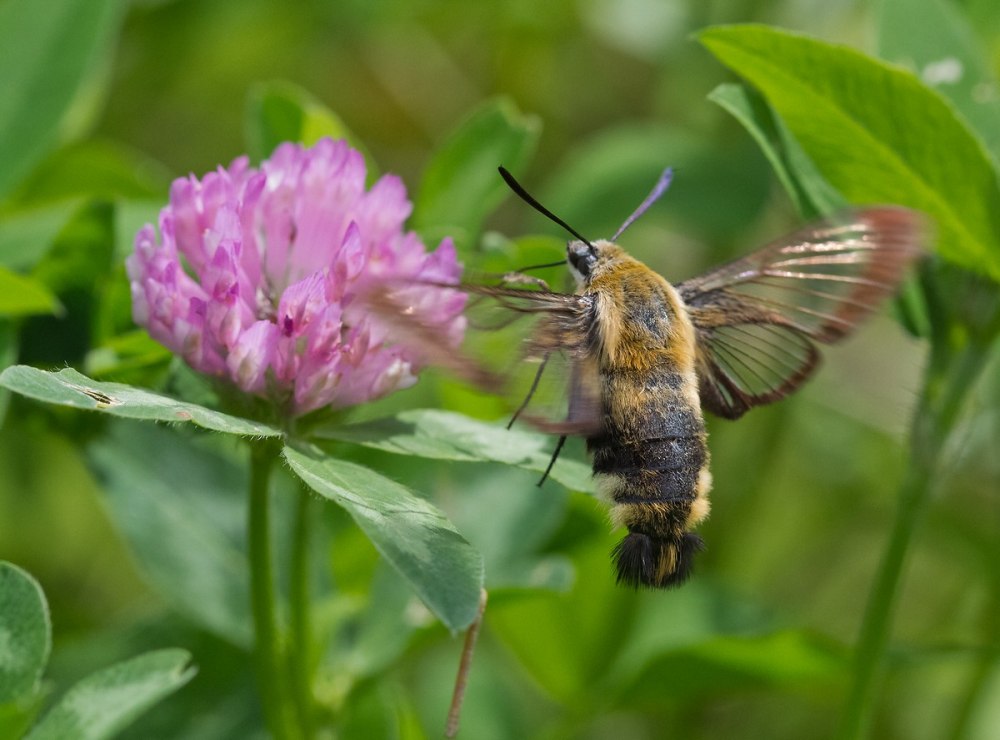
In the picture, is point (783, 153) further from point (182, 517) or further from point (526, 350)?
point (182, 517)

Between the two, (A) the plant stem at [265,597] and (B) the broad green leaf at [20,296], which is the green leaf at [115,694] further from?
(B) the broad green leaf at [20,296]

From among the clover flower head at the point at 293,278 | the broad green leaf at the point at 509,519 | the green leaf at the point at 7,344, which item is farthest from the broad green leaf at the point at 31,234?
the broad green leaf at the point at 509,519

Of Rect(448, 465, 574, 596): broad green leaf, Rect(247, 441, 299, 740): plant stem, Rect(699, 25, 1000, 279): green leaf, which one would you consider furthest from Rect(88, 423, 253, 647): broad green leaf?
Rect(699, 25, 1000, 279): green leaf

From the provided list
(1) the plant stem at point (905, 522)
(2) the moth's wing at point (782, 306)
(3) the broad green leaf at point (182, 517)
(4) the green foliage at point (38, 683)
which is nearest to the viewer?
(4) the green foliage at point (38, 683)

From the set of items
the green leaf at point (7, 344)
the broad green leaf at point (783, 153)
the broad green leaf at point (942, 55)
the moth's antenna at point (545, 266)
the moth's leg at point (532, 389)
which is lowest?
the green leaf at point (7, 344)

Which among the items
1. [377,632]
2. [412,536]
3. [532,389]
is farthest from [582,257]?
[377,632]
